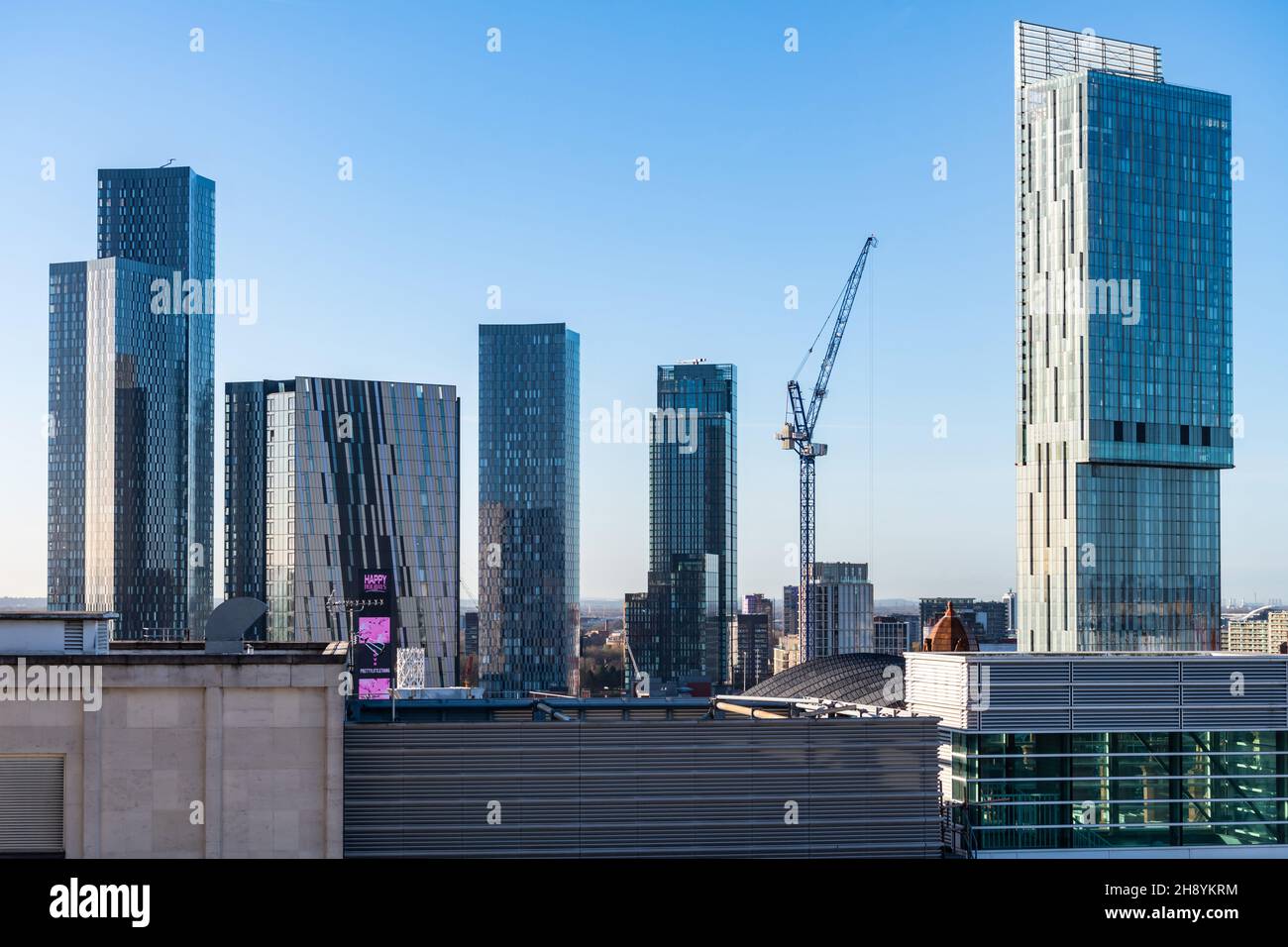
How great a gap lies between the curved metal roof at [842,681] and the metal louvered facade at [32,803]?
4001 cm

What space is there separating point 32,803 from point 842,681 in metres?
51.3

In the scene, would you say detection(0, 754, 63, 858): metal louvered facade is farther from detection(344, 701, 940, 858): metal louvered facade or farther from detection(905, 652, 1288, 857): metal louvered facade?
detection(905, 652, 1288, 857): metal louvered facade

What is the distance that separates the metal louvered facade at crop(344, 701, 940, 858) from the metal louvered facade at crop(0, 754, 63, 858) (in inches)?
295

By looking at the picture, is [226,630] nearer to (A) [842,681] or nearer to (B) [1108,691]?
(B) [1108,691]

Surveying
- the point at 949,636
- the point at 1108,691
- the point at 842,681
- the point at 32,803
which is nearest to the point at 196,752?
the point at 32,803

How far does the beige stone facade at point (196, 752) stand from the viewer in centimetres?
3556

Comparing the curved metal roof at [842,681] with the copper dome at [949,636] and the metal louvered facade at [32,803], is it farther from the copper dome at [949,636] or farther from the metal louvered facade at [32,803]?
the metal louvered facade at [32,803]

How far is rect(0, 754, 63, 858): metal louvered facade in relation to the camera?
3534 cm

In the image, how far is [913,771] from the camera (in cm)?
3884

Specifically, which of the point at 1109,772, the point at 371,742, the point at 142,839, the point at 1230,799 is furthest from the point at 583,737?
the point at 1230,799

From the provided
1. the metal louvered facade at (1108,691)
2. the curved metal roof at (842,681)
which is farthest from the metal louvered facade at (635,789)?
the curved metal roof at (842,681)

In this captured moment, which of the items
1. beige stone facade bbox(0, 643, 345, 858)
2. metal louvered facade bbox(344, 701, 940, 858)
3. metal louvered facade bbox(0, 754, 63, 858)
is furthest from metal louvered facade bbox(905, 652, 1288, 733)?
metal louvered facade bbox(0, 754, 63, 858)

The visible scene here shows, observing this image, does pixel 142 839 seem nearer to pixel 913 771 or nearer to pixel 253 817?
pixel 253 817
